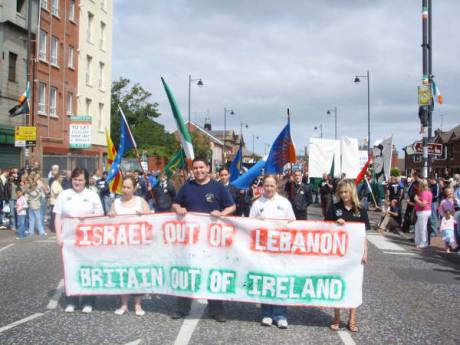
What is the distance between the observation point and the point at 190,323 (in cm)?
583

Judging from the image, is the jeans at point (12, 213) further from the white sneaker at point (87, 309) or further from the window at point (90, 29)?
the window at point (90, 29)

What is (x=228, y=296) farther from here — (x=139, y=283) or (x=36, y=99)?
(x=36, y=99)

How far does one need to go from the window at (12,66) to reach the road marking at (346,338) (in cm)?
2554

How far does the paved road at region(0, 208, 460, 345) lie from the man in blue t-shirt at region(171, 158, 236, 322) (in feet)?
0.56

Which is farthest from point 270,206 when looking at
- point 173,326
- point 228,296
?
point 173,326

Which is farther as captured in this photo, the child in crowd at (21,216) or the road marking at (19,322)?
the child in crowd at (21,216)

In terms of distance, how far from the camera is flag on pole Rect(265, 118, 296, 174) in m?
9.21

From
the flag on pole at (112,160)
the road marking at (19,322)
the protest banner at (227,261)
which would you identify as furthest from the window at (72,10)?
the road marking at (19,322)

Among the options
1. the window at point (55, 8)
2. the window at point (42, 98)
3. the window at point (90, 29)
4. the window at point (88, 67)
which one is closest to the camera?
the window at point (42, 98)

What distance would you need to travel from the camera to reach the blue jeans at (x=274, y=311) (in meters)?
5.86

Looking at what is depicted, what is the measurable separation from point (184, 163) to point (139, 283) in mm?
2930

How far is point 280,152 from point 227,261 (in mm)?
3644

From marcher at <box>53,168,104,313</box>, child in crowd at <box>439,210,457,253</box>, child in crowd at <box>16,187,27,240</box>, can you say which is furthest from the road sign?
marcher at <box>53,168,104,313</box>

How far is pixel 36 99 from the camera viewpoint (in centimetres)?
2911
